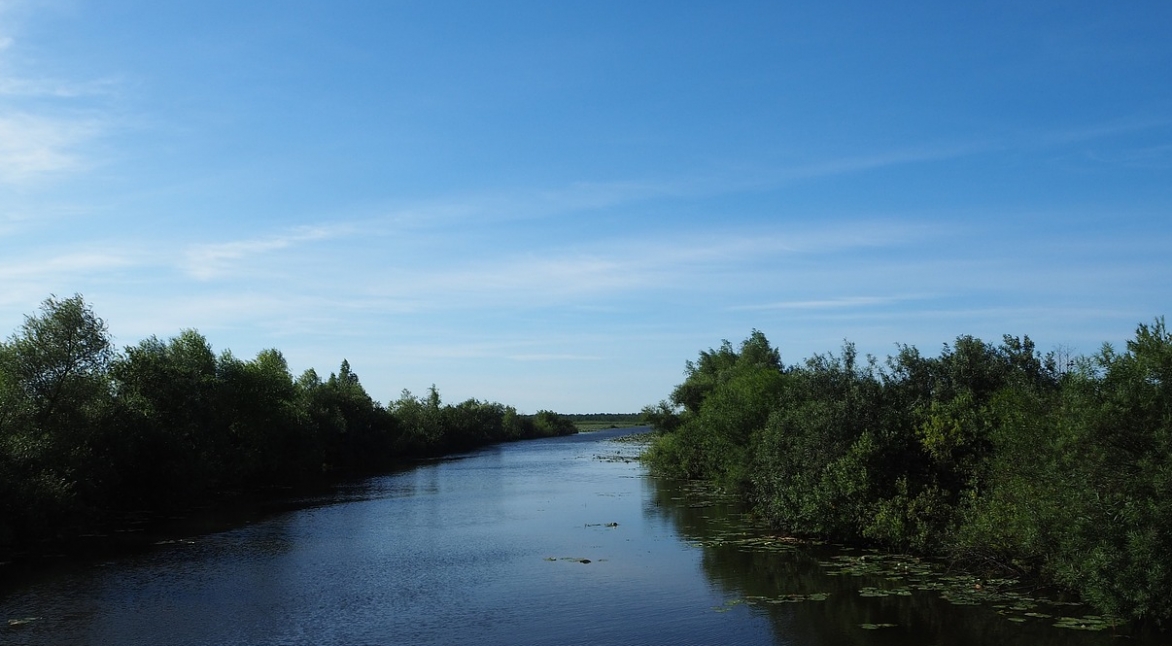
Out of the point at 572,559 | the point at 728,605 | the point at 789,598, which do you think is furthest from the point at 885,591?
the point at 572,559

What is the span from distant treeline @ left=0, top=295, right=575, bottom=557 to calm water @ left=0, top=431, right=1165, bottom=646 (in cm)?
625

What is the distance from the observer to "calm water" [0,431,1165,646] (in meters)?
20.2

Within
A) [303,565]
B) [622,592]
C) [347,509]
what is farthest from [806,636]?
[347,509]

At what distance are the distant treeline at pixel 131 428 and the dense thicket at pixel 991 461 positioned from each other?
32.0 metres

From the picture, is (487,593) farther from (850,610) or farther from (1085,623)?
(1085,623)

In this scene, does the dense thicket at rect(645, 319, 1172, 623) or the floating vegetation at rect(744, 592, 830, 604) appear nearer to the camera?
the dense thicket at rect(645, 319, 1172, 623)

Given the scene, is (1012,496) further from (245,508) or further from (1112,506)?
(245,508)

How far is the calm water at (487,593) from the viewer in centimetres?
2016

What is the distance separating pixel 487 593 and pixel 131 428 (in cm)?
3157

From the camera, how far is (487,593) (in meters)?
25.2

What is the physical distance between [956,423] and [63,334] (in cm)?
4401

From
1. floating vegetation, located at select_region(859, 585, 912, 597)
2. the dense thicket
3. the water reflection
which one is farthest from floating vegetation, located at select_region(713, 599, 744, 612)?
the dense thicket

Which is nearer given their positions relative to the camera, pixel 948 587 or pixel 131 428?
pixel 948 587

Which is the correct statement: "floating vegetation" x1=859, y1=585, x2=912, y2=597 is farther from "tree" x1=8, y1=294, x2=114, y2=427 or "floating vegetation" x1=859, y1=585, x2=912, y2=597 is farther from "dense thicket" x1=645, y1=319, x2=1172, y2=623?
"tree" x1=8, y1=294, x2=114, y2=427
